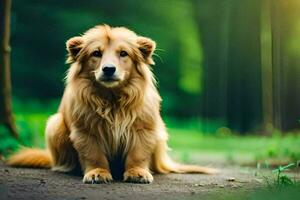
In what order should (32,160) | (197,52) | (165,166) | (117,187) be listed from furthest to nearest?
1. (197,52)
2. (32,160)
3. (165,166)
4. (117,187)

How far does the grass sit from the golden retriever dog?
1.99 m

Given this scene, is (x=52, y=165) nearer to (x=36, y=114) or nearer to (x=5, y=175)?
(x=5, y=175)

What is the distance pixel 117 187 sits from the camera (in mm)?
5152

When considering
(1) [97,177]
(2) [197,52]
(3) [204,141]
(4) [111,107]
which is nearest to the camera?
(1) [97,177]

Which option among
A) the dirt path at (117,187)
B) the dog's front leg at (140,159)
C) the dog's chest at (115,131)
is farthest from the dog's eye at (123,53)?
the dirt path at (117,187)

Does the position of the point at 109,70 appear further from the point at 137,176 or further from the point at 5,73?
the point at 5,73

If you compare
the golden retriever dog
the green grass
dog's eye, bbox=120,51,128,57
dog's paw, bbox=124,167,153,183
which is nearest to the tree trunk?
the green grass

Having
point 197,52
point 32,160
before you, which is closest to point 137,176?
point 32,160

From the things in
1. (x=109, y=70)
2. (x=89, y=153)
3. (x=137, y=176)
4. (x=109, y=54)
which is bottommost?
(x=137, y=176)

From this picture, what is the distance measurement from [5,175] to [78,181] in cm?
62

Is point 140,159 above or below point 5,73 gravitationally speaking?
below

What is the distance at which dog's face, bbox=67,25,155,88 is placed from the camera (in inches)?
217

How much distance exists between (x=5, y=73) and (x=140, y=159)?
2833mm

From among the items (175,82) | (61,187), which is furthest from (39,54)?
(61,187)
